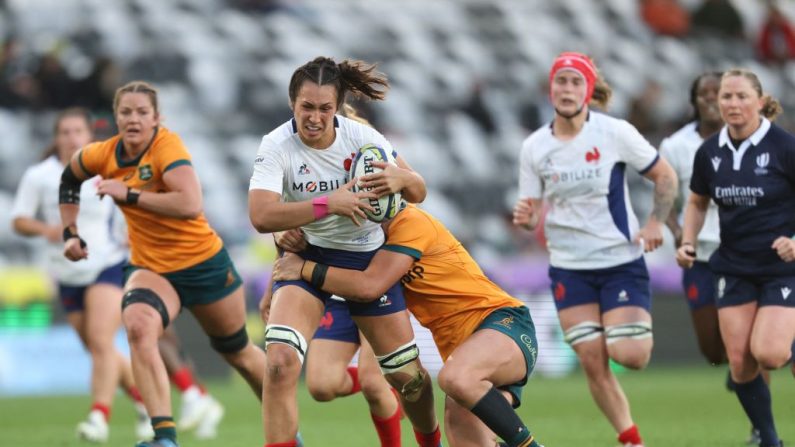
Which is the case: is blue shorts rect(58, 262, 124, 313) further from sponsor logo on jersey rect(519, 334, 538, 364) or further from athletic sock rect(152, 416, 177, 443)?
sponsor logo on jersey rect(519, 334, 538, 364)

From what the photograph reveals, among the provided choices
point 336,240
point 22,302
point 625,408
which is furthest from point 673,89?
point 336,240

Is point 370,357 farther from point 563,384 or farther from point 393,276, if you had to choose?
point 563,384

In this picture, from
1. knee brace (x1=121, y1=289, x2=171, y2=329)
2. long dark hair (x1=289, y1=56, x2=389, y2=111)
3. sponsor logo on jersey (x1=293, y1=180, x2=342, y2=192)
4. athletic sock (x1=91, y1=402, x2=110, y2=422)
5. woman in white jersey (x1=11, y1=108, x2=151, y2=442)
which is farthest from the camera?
woman in white jersey (x1=11, y1=108, x2=151, y2=442)

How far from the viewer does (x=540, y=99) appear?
1923cm

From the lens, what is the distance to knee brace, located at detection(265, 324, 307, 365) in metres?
6.54

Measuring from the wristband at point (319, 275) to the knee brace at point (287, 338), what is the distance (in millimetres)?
300

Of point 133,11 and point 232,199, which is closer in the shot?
point 232,199

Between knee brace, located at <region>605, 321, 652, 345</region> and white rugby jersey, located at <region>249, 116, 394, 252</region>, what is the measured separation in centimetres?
232

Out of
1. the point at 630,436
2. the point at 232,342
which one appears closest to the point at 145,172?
the point at 232,342

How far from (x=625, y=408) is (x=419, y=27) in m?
13.2

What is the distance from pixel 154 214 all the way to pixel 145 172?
0.27 meters

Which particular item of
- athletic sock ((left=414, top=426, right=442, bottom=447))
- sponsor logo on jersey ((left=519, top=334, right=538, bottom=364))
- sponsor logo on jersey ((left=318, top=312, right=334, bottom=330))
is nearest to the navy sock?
sponsor logo on jersey ((left=519, top=334, right=538, bottom=364))

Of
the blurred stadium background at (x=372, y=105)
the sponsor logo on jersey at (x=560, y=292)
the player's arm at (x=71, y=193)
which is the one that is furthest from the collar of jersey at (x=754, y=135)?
the blurred stadium background at (x=372, y=105)

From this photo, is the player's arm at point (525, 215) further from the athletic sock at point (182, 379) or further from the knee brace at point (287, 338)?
the athletic sock at point (182, 379)
